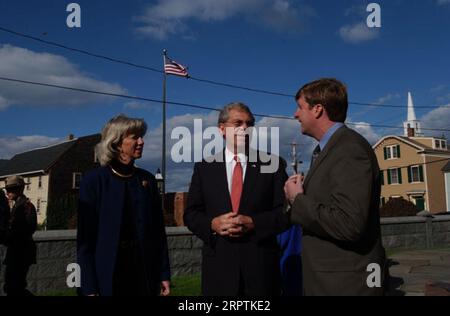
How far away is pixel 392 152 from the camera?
5441 cm

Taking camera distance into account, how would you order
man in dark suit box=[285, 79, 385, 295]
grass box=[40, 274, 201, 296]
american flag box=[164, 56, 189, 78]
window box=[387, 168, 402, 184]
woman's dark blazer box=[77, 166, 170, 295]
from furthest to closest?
window box=[387, 168, 402, 184] → american flag box=[164, 56, 189, 78] → grass box=[40, 274, 201, 296] → woman's dark blazer box=[77, 166, 170, 295] → man in dark suit box=[285, 79, 385, 295]

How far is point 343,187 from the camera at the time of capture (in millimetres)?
2285

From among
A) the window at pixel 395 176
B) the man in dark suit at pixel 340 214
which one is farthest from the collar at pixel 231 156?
the window at pixel 395 176

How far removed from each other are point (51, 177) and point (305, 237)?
49.7 metres

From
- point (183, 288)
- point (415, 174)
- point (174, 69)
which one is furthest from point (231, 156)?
point (415, 174)

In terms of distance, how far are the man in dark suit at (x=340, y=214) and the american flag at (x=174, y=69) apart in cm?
2261

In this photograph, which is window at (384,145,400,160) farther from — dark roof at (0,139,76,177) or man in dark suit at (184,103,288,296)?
man in dark suit at (184,103,288,296)

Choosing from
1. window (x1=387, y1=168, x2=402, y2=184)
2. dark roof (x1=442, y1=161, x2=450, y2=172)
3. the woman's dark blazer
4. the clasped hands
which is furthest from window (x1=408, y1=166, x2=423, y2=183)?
the clasped hands

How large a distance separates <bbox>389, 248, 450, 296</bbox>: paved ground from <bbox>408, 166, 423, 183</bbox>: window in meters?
37.8

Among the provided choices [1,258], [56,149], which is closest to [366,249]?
[1,258]

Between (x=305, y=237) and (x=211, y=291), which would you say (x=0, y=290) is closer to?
(x=211, y=291)

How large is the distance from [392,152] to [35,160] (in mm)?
42789

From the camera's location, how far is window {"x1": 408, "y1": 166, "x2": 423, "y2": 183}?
50344 mm

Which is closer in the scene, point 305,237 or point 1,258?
point 305,237
